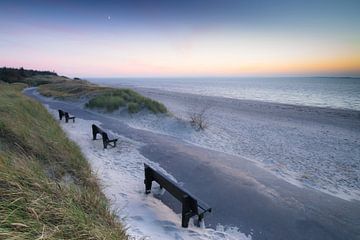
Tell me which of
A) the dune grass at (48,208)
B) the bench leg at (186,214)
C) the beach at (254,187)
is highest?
the dune grass at (48,208)

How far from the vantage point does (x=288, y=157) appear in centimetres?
830

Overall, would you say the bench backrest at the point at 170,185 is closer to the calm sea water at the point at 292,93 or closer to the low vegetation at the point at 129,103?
the low vegetation at the point at 129,103

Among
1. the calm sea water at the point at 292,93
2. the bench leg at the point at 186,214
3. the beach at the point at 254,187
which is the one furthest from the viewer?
the calm sea water at the point at 292,93

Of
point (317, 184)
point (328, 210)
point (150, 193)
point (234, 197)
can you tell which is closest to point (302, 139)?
point (317, 184)

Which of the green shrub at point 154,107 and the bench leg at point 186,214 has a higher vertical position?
the green shrub at point 154,107

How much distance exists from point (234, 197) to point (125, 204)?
2.44m

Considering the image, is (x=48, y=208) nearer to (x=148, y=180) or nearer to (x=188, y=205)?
(x=188, y=205)

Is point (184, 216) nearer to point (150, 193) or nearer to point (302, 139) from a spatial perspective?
point (150, 193)

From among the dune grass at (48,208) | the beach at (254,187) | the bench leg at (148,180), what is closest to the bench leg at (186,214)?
the beach at (254,187)

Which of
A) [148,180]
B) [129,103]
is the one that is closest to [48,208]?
[148,180]

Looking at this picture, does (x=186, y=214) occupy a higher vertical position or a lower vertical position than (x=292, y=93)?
lower

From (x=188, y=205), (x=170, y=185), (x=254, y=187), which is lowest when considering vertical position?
(x=254, y=187)

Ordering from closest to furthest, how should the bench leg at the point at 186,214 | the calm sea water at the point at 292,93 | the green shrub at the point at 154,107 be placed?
the bench leg at the point at 186,214, the green shrub at the point at 154,107, the calm sea water at the point at 292,93

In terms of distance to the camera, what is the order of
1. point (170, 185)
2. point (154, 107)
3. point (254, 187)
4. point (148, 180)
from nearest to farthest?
point (170, 185) → point (148, 180) → point (254, 187) → point (154, 107)
